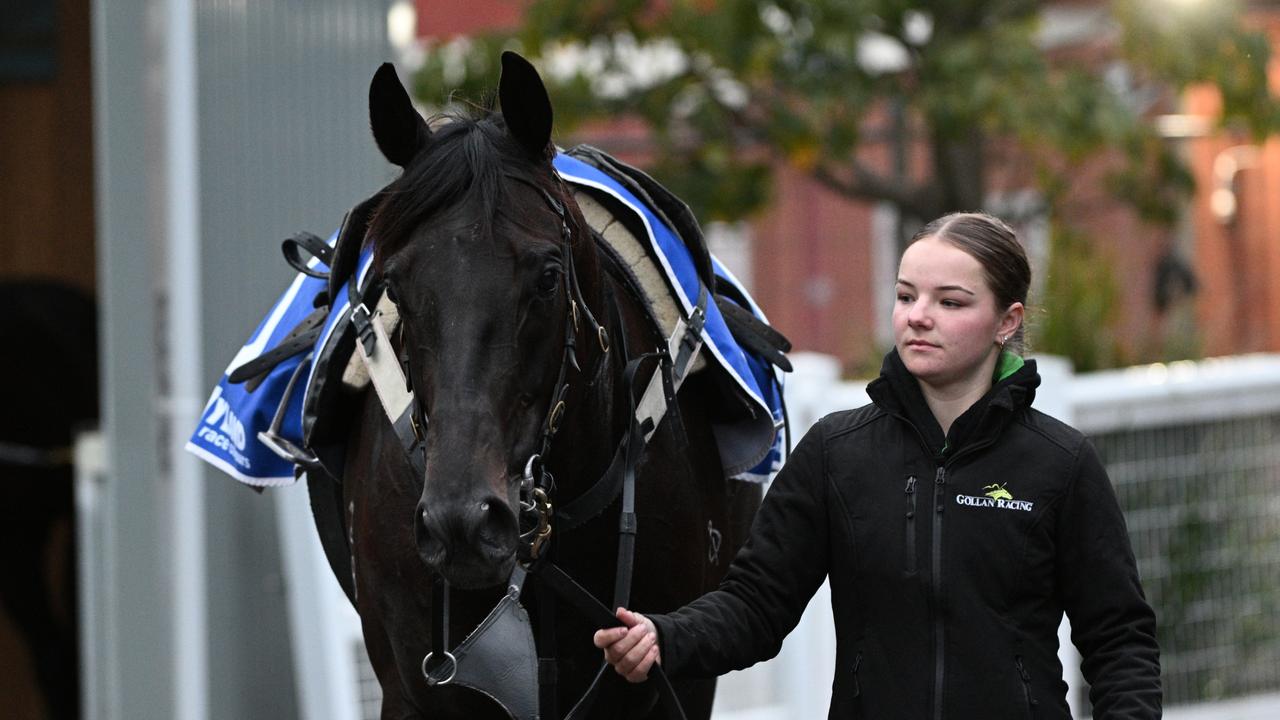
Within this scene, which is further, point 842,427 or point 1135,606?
point 842,427

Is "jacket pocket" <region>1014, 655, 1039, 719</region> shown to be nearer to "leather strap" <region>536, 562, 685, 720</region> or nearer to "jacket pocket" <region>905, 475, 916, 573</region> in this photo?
"jacket pocket" <region>905, 475, 916, 573</region>

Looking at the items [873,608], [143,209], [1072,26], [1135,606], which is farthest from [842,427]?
[1072,26]

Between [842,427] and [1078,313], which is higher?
[1078,313]

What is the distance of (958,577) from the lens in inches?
102

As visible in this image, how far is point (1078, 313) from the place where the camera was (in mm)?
8016

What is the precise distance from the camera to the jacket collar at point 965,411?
2639 millimetres

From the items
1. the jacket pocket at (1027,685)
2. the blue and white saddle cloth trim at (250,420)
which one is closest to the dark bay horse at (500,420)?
the blue and white saddle cloth trim at (250,420)

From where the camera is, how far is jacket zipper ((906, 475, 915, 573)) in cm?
264

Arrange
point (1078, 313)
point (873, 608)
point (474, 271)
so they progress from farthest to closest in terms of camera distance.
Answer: point (1078, 313)
point (873, 608)
point (474, 271)

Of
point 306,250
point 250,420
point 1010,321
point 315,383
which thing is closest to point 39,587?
point 250,420

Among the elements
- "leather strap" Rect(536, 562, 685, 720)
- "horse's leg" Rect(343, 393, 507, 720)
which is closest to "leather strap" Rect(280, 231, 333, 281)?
"horse's leg" Rect(343, 393, 507, 720)

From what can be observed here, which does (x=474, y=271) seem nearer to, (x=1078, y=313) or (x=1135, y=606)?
(x=1135, y=606)

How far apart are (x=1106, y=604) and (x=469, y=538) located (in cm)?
101

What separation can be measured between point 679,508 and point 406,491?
0.56 metres
